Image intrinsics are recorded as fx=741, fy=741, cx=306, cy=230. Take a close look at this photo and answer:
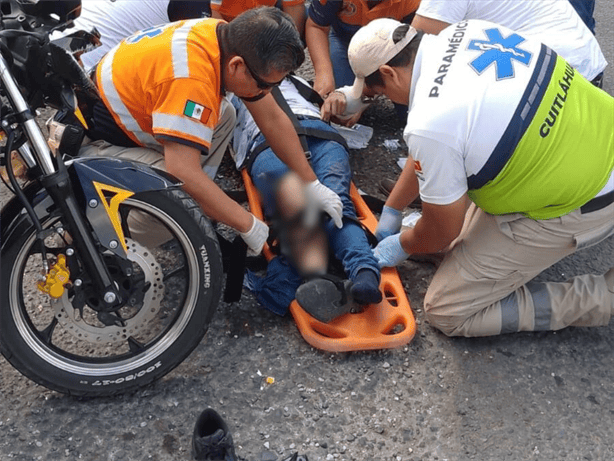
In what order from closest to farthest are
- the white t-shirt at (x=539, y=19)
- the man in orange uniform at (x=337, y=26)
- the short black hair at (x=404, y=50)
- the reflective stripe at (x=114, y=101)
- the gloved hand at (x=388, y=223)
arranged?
1. the short black hair at (x=404, y=50)
2. the reflective stripe at (x=114, y=101)
3. the gloved hand at (x=388, y=223)
4. the white t-shirt at (x=539, y=19)
5. the man in orange uniform at (x=337, y=26)

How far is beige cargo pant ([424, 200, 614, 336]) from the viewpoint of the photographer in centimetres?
269

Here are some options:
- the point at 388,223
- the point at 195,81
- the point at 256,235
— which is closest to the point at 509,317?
→ the point at 388,223

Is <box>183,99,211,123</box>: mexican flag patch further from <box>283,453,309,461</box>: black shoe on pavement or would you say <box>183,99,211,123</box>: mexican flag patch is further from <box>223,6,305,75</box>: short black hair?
<box>283,453,309,461</box>: black shoe on pavement

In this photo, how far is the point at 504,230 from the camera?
2.72 metres

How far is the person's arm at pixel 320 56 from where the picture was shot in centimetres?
394

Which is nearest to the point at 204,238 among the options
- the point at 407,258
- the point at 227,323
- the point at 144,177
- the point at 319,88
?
the point at 144,177

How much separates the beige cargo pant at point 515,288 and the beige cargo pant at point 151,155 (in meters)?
1.06

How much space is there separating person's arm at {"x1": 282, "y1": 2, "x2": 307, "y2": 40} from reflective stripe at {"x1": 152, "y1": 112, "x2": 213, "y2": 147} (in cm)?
178

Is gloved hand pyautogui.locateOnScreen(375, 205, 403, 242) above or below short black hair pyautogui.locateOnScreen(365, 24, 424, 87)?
below

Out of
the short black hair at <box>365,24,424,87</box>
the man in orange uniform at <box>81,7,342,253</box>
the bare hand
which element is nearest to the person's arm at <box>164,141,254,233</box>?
the man in orange uniform at <box>81,7,342,253</box>

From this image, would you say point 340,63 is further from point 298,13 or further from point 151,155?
point 151,155

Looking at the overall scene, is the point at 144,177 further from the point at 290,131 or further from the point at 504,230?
the point at 504,230

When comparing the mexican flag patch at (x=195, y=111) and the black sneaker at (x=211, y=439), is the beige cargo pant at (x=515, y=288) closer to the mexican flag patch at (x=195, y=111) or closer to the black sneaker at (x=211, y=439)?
the black sneaker at (x=211, y=439)

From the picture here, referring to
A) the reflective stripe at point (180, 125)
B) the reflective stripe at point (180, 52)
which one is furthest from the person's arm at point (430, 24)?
the reflective stripe at point (180, 125)
